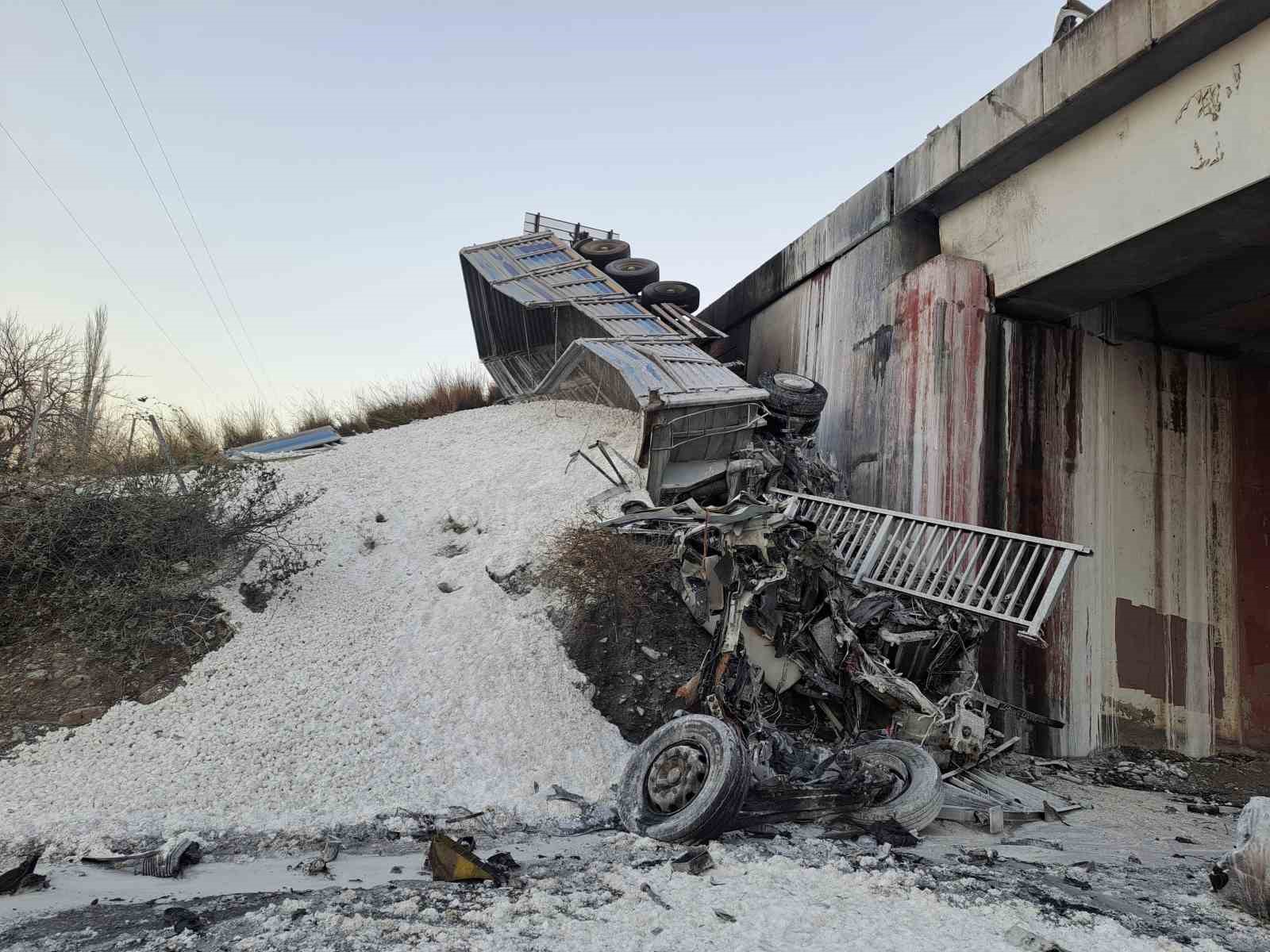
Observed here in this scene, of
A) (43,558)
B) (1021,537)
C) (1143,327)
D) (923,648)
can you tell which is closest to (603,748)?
(923,648)

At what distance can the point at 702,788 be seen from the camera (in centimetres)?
465

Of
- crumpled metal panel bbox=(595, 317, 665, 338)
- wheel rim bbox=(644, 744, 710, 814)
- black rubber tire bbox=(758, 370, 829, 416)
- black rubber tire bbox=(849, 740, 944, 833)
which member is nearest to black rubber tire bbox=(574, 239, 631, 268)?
crumpled metal panel bbox=(595, 317, 665, 338)

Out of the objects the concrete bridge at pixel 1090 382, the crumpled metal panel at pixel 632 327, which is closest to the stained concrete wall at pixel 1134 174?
the concrete bridge at pixel 1090 382

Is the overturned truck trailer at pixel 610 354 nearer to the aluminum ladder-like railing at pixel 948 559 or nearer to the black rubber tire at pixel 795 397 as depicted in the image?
the black rubber tire at pixel 795 397

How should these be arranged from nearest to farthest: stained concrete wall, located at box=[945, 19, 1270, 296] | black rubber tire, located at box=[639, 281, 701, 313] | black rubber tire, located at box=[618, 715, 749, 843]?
black rubber tire, located at box=[618, 715, 749, 843] → stained concrete wall, located at box=[945, 19, 1270, 296] → black rubber tire, located at box=[639, 281, 701, 313]

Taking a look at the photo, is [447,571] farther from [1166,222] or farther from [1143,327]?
[1143,327]

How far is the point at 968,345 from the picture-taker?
28.5 feet

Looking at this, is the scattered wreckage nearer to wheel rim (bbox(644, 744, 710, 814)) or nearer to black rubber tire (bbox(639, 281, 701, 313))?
wheel rim (bbox(644, 744, 710, 814))

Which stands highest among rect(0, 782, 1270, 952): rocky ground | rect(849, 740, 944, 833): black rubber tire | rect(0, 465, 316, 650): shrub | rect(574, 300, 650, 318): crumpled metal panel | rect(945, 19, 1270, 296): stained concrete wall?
rect(574, 300, 650, 318): crumpled metal panel

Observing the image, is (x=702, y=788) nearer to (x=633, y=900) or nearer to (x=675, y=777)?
(x=675, y=777)

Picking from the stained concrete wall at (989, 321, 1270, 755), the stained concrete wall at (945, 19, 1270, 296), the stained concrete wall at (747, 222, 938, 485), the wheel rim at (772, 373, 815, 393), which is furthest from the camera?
the wheel rim at (772, 373, 815, 393)

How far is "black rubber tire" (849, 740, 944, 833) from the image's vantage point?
16.3ft

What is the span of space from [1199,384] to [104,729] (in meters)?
11.5

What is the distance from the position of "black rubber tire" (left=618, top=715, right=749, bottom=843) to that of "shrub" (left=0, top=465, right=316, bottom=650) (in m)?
4.04
